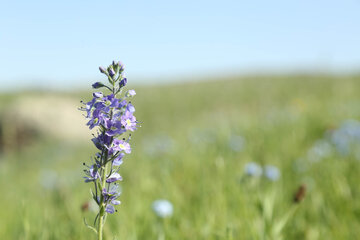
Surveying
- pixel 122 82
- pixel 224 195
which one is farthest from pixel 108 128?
pixel 224 195

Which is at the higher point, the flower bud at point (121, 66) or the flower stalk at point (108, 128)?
the flower bud at point (121, 66)

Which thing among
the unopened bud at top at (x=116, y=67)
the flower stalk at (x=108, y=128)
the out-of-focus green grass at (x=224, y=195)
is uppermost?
the unopened bud at top at (x=116, y=67)

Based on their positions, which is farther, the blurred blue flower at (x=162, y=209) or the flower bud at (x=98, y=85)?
the blurred blue flower at (x=162, y=209)

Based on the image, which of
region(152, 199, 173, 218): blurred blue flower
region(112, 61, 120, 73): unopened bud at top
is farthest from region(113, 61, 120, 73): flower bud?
region(152, 199, 173, 218): blurred blue flower

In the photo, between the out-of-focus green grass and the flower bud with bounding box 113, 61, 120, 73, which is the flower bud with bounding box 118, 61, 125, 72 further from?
the out-of-focus green grass

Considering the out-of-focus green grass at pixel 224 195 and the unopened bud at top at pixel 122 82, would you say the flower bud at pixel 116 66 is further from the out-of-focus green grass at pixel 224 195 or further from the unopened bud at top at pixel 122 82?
the out-of-focus green grass at pixel 224 195

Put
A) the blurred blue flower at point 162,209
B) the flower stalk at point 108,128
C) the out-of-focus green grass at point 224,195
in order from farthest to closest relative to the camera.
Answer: the out-of-focus green grass at point 224,195
the blurred blue flower at point 162,209
the flower stalk at point 108,128

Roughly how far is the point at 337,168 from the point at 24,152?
484 inches

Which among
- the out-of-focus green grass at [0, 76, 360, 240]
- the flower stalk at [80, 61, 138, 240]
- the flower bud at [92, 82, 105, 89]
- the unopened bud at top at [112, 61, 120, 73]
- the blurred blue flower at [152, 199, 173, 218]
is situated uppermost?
the unopened bud at top at [112, 61, 120, 73]

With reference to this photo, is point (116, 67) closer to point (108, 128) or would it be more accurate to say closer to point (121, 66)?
point (121, 66)

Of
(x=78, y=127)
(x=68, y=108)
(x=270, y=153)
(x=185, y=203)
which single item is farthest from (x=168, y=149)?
(x=68, y=108)

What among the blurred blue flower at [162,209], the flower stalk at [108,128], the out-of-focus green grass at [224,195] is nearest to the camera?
the flower stalk at [108,128]

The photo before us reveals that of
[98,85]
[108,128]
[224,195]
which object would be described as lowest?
[224,195]

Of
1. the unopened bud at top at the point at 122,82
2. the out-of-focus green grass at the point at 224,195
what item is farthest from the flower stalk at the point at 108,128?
the out-of-focus green grass at the point at 224,195
